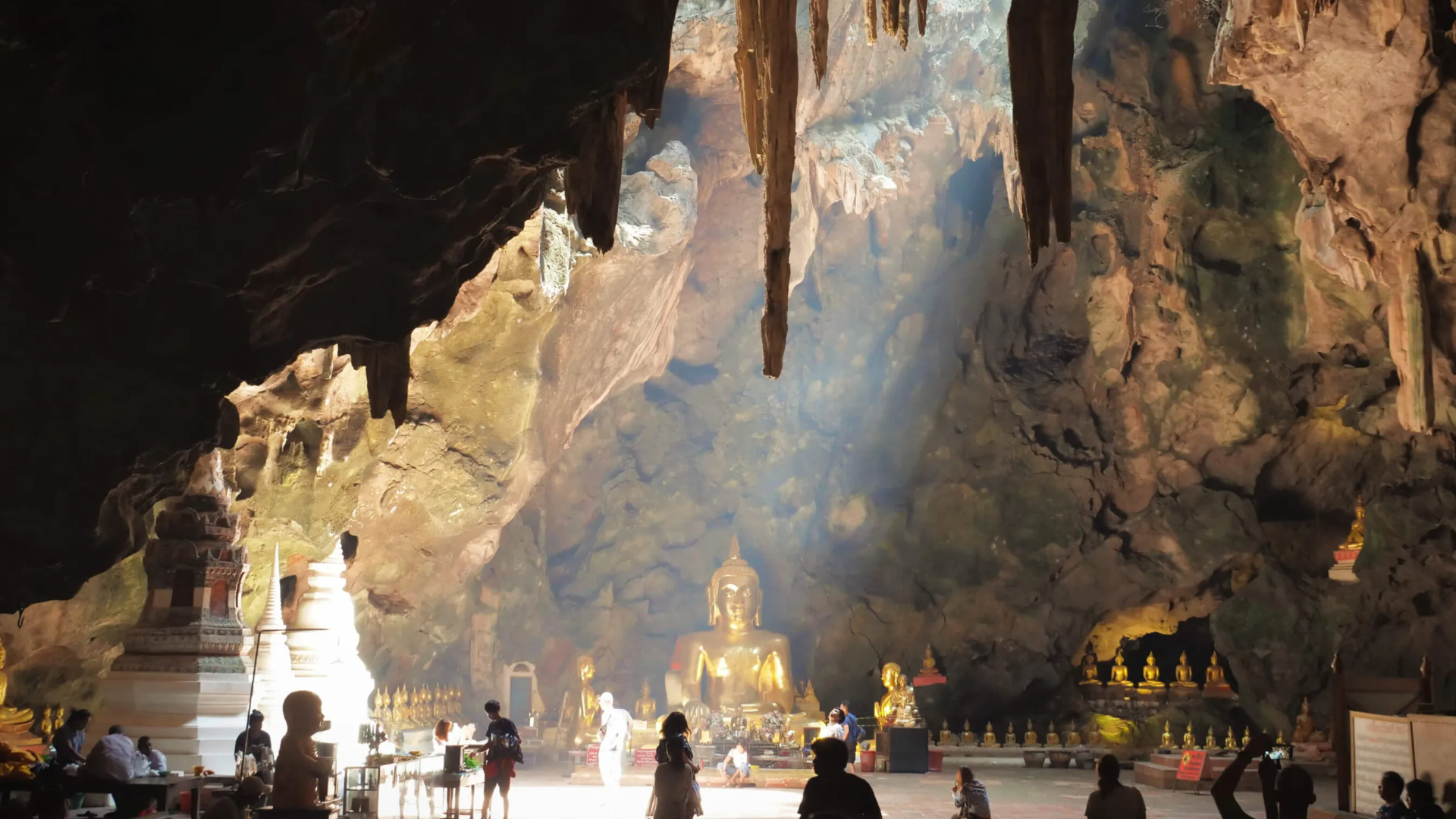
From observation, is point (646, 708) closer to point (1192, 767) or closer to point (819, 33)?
point (1192, 767)

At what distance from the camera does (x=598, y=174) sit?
21.6 feet

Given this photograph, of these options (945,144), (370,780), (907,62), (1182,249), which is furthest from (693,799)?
(945,144)

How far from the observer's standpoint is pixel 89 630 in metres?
13.7

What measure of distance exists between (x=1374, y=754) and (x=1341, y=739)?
3.24 ft

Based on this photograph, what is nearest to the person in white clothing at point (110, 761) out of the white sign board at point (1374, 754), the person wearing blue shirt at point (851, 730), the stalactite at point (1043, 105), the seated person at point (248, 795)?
the seated person at point (248, 795)

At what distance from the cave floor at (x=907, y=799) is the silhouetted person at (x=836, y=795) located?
7.81 meters

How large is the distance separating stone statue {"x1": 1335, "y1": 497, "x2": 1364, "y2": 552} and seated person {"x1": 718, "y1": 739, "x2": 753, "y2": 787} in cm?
1043

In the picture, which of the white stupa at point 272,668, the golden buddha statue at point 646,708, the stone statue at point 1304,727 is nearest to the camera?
the white stupa at point 272,668

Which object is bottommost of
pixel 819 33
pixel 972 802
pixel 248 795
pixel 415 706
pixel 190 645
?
pixel 415 706

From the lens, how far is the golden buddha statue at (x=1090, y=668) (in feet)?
75.7

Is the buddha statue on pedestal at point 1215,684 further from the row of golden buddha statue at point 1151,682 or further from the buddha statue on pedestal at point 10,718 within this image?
the buddha statue on pedestal at point 10,718

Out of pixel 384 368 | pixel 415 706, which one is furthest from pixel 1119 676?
pixel 384 368

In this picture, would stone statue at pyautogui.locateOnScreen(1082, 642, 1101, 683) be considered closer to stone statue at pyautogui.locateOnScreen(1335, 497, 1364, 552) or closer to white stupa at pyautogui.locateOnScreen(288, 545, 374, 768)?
stone statue at pyautogui.locateOnScreen(1335, 497, 1364, 552)

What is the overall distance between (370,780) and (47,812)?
279cm
